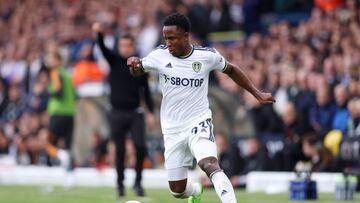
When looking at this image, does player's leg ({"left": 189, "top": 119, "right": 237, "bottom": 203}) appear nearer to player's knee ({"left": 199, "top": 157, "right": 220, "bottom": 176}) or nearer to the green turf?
player's knee ({"left": 199, "top": 157, "right": 220, "bottom": 176})

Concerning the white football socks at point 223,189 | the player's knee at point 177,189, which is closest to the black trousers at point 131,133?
the player's knee at point 177,189

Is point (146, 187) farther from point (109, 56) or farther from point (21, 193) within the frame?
point (109, 56)

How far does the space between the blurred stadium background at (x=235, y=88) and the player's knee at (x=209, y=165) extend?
5.59 metres

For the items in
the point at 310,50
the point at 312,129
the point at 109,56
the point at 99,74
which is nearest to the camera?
the point at 109,56

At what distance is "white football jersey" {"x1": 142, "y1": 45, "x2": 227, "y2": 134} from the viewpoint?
42.7 feet

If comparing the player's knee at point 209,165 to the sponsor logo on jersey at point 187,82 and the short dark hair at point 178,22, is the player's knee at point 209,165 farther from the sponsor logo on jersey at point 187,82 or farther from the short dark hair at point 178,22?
the short dark hair at point 178,22

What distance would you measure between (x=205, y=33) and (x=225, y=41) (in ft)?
8.61

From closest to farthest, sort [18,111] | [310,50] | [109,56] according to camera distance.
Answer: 1. [109,56]
2. [310,50]
3. [18,111]

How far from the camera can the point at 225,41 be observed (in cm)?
2842

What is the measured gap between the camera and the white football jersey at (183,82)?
42.7ft

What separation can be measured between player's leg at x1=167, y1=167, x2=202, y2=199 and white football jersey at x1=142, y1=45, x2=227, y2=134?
1.60 ft

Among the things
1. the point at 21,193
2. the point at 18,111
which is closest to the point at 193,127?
the point at 21,193

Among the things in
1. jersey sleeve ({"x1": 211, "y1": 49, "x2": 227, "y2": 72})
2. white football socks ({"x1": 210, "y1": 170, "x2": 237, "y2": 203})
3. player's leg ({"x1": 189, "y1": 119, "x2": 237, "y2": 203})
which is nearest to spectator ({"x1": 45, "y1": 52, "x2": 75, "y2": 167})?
jersey sleeve ({"x1": 211, "y1": 49, "x2": 227, "y2": 72})

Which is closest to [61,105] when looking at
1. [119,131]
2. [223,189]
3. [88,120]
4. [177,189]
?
[88,120]
